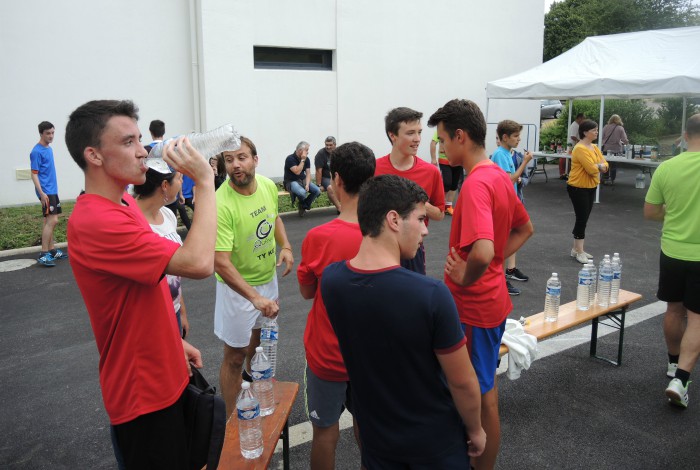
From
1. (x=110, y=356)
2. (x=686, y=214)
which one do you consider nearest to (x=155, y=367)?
(x=110, y=356)

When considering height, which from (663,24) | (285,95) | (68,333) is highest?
(663,24)

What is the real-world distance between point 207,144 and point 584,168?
7.22 m

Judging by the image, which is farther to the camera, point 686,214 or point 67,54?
point 67,54

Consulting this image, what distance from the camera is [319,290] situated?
293 cm

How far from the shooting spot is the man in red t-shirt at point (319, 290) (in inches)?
111

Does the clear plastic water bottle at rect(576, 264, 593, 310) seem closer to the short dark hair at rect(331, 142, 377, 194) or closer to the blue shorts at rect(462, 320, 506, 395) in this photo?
the blue shorts at rect(462, 320, 506, 395)

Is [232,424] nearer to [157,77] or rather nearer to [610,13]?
[157,77]

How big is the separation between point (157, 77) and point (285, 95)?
3.49 meters

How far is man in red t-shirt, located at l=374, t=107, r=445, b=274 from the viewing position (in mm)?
4250

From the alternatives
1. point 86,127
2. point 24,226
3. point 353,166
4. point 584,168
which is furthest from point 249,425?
point 24,226

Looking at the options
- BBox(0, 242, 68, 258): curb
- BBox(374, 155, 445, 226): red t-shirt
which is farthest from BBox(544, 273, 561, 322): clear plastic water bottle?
BBox(0, 242, 68, 258): curb

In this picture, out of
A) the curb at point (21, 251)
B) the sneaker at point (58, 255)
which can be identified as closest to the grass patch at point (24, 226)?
the curb at point (21, 251)

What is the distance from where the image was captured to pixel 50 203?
8898 millimetres

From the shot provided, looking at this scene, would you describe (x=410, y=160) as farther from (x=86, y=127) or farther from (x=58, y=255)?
(x=58, y=255)
